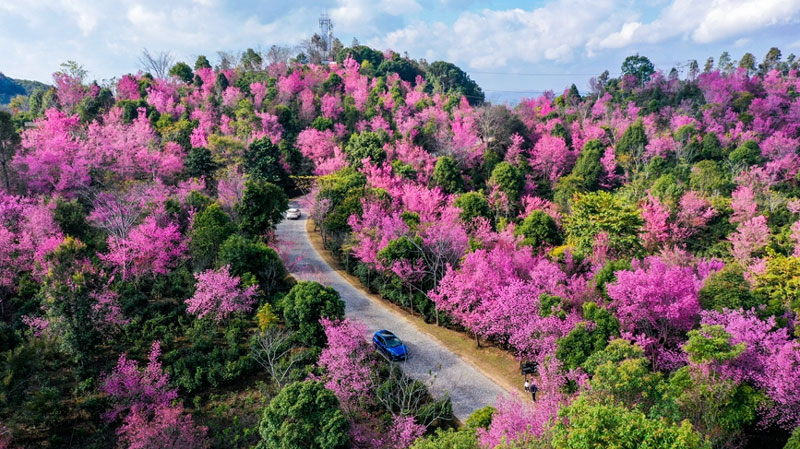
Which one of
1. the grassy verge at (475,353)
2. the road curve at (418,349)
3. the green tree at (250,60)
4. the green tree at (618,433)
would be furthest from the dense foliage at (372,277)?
the green tree at (250,60)

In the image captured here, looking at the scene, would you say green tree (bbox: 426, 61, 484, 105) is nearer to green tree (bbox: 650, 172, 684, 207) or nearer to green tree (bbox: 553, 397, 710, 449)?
green tree (bbox: 650, 172, 684, 207)

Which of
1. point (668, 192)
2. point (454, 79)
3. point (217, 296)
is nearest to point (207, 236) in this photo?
point (217, 296)

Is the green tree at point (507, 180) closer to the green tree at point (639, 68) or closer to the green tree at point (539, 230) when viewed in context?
the green tree at point (539, 230)

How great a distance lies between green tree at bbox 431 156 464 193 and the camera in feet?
122

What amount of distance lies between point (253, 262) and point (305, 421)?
12043mm

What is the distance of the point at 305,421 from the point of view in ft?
40.3

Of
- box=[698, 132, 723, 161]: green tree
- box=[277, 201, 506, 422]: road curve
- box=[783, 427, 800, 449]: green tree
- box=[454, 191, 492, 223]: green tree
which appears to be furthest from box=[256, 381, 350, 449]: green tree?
box=[698, 132, 723, 161]: green tree

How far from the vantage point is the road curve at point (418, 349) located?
17297 millimetres

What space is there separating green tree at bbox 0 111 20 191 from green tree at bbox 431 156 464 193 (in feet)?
93.9

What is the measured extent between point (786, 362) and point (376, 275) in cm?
1843

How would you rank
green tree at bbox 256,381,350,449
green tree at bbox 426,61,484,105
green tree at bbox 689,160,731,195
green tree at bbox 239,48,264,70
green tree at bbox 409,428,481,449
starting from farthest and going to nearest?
green tree at bbox 426,61,484,105
green tree at bbox 239,48,264,70
green tree at bbox 689,160,731,195
green tree at bbox 256,381,350,449
green tree at bbox 409,428,481,449

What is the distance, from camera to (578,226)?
25.2 m

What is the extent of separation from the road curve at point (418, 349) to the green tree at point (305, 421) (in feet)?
17.4

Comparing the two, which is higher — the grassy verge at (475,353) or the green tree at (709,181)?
the green tree at (709,181)
